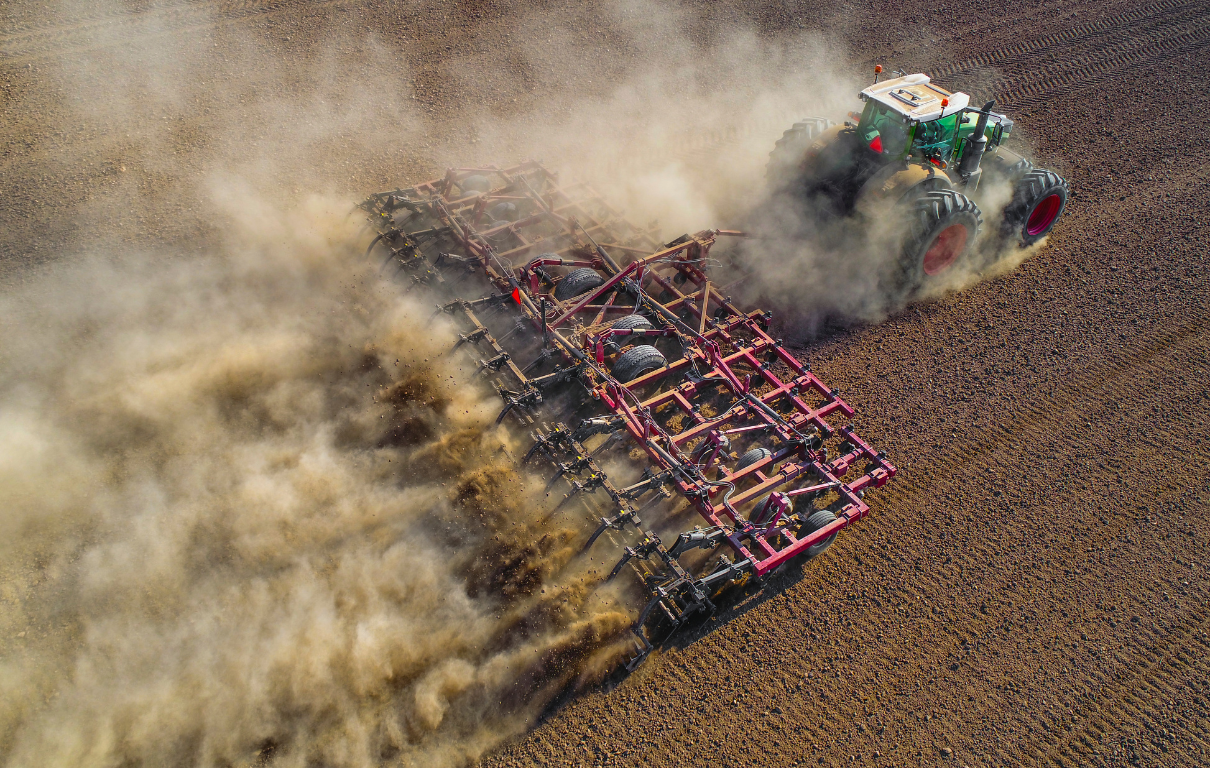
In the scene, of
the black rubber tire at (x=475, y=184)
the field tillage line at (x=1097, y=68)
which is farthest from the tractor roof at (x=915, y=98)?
the field tillage line at (x=1097, y=68)

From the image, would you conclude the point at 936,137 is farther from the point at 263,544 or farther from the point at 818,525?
the point at 263,544

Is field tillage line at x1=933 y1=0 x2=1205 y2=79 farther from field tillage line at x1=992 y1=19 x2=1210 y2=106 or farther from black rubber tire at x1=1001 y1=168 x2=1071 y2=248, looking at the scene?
black rubber tire at x1=1001 y1=168 x2=1071 y2=248

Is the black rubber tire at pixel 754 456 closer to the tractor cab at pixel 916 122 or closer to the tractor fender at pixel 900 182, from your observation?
the tractor fender at pixel 900 182

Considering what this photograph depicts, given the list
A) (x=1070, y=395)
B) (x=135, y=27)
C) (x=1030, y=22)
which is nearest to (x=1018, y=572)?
(x=1070, y=395)

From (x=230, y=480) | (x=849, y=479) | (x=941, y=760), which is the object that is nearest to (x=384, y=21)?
(x=230, y=480)

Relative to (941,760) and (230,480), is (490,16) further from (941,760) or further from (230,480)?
(941,760)

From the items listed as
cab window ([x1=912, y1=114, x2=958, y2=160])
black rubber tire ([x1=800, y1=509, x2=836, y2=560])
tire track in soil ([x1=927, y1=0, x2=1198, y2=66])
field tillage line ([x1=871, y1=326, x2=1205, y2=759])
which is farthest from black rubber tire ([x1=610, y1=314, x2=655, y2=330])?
tire track in soil ([x1=927, y1=0, x2=1198, y2=66])
